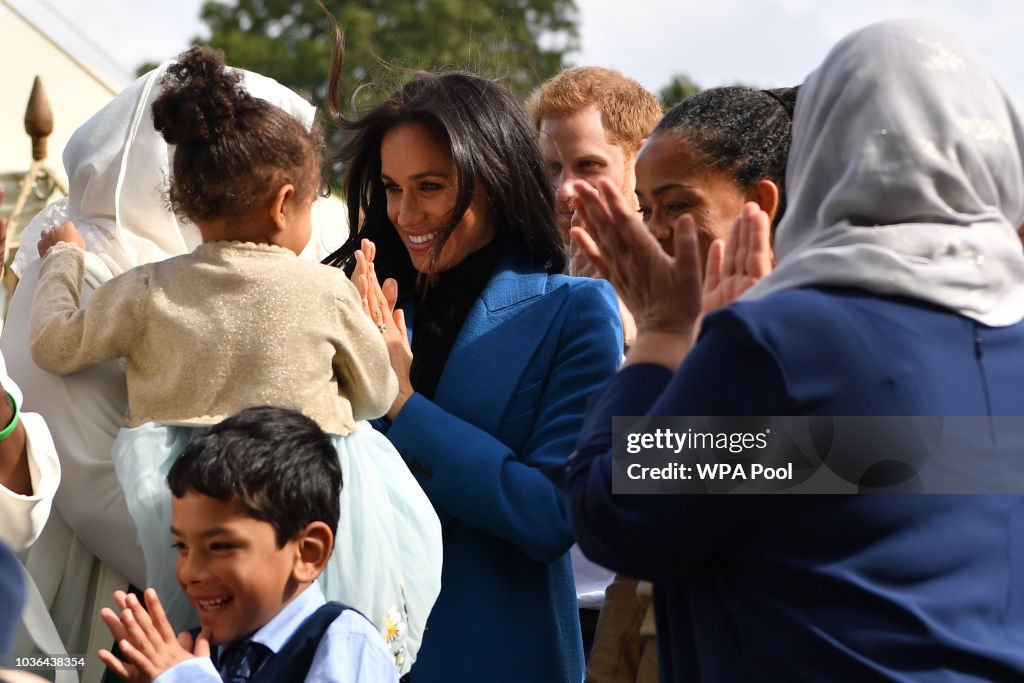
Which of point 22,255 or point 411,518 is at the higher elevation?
point 22,255

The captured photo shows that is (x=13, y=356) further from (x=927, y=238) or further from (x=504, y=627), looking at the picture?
(x=927, y=238)

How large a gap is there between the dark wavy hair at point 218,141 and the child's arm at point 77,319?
0.22 meters

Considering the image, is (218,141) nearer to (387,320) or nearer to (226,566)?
(387,320)

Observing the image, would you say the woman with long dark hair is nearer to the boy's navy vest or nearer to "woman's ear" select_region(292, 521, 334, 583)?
"woman's ear" select_region(292, 521, 334, 583)

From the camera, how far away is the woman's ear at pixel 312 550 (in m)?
2.81

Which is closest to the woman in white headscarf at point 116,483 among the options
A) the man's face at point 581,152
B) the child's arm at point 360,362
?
the child's arm at point 360,362

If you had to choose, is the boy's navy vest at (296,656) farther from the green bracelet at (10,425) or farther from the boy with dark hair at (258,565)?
the green bracelet at (10,425)

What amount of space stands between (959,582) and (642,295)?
28.0 inches

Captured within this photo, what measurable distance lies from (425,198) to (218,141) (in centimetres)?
86

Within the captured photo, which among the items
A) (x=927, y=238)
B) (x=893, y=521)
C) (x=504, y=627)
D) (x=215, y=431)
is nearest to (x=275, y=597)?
(x=215, y=431)

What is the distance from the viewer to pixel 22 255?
147 inches

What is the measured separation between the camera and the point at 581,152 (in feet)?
15.4

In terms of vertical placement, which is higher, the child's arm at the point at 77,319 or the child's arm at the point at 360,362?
the child's arm at the point at 77,319

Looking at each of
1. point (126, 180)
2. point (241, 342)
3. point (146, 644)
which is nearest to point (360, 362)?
point (241, 342)
